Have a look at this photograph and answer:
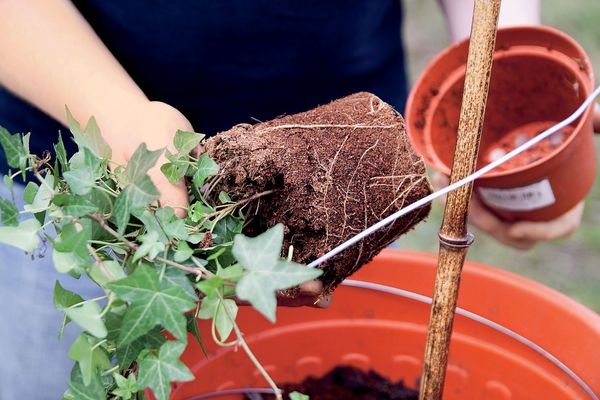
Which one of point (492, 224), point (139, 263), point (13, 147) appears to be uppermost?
point (13, 147)

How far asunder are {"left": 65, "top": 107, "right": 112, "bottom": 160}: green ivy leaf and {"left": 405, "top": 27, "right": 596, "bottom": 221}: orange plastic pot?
55 cm

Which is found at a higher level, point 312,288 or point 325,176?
point 325,176

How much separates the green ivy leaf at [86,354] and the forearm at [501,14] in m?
1.04

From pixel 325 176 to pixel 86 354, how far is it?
35 centimetres

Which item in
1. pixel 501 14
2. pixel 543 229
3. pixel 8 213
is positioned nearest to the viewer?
pixel 8 213

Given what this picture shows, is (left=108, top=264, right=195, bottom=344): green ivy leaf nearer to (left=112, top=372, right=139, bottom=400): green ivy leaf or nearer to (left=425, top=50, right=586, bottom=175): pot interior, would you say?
(left=112, top=372, right=139, bottom=400): green ivy leaf

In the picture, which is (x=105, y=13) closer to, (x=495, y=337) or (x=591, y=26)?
(x=495, y=337)

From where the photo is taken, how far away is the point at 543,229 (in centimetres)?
126

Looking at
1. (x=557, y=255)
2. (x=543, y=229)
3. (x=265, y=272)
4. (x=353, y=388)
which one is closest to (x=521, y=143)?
(x=543, y=229)

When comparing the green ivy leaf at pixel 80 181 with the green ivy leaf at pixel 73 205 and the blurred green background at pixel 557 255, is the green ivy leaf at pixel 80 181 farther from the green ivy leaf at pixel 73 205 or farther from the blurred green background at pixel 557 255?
the blurred green background at pixel 557 255

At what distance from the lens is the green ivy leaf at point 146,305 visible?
1.94 ft

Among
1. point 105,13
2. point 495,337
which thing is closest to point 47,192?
point 105,13

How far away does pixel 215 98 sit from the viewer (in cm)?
130

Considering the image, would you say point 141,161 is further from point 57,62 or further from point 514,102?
point 514,102
